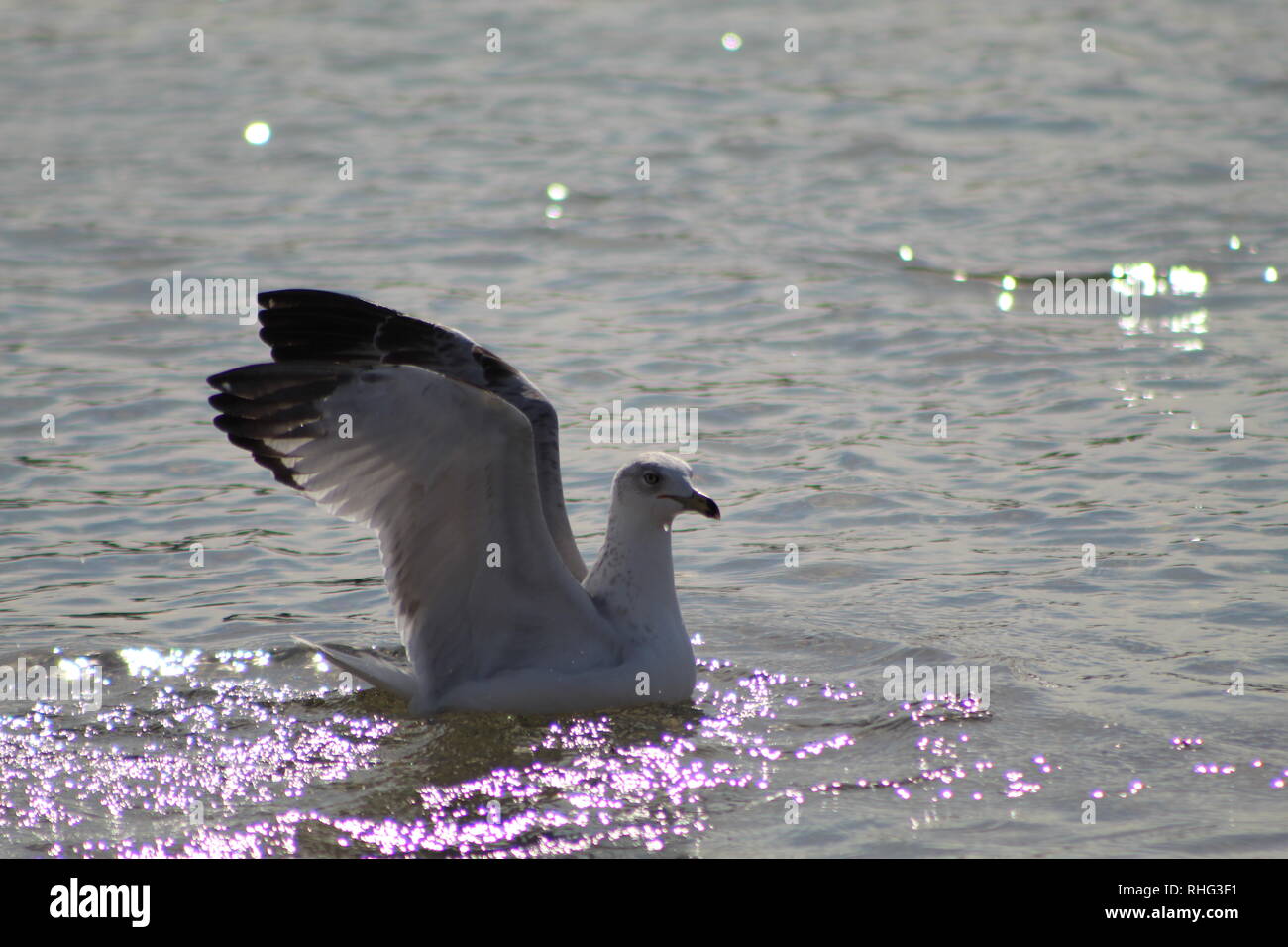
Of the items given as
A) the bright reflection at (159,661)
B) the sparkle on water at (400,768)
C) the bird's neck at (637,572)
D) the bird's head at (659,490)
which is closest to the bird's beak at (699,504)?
the bird's head at (659,490)

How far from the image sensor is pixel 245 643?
7.45 metres

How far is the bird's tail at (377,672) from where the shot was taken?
660cm

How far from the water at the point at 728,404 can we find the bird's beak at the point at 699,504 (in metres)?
0.73

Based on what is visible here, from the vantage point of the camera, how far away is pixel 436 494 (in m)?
6.45

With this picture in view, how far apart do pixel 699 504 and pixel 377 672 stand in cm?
138

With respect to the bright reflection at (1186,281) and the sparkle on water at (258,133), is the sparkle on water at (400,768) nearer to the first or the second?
the bright reflection at (1186,281)

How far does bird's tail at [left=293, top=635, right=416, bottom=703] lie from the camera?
6598 millimetres

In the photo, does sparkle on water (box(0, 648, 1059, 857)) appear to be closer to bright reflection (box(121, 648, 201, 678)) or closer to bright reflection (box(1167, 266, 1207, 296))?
bright reflection (box(121, 648, 201, 678))

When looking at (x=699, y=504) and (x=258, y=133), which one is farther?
(x=258, y=133)

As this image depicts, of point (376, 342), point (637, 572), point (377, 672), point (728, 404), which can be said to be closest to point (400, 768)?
point (377, 672)

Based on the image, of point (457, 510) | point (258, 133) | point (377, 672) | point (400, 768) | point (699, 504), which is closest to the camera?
point (400, 768)

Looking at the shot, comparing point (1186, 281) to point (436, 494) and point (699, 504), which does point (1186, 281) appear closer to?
point (699, 504)

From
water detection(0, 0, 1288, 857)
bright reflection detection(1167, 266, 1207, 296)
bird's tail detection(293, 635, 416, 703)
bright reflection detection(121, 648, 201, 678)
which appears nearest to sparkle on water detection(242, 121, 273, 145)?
water detection(0, 0, 1288, 857)
